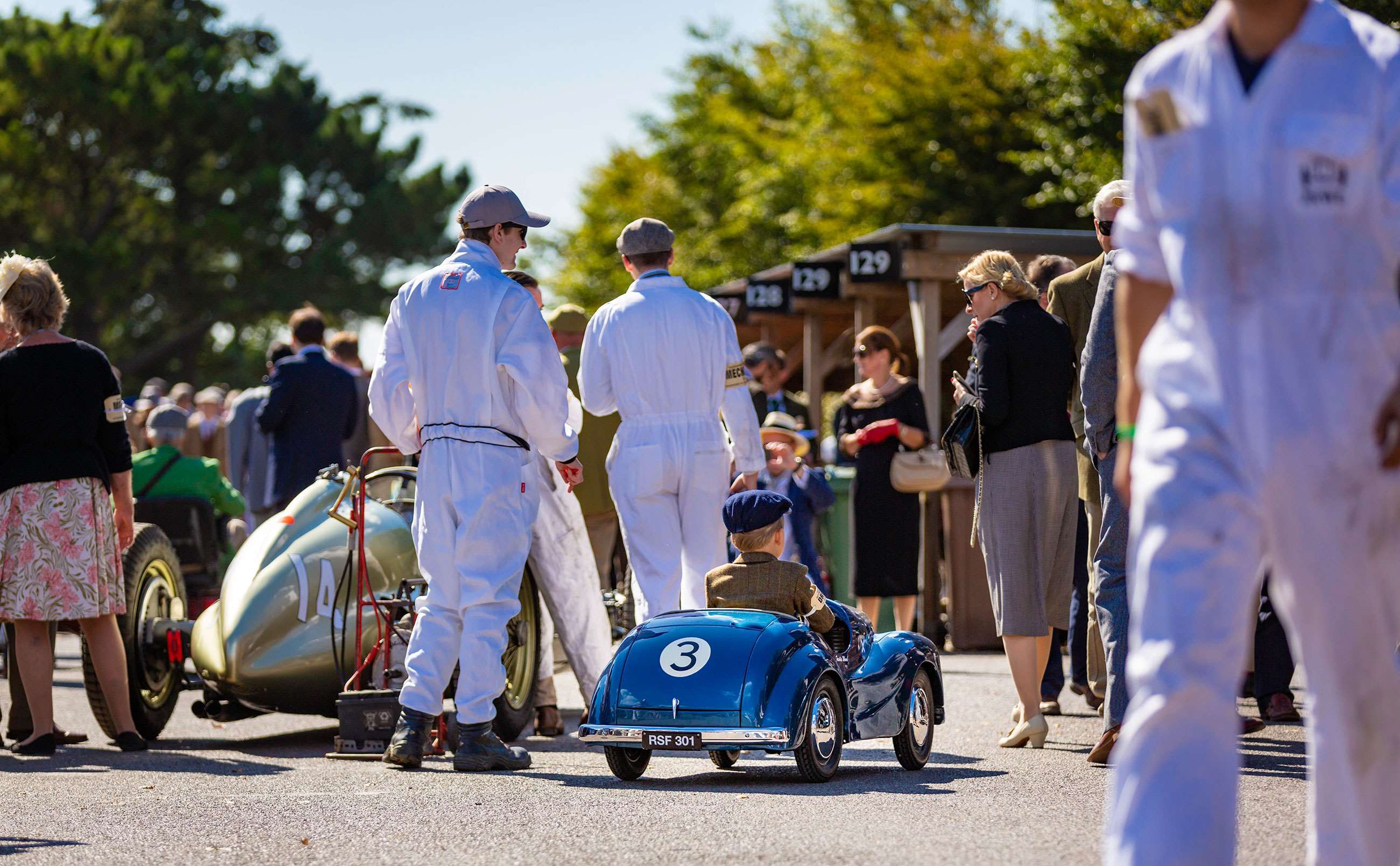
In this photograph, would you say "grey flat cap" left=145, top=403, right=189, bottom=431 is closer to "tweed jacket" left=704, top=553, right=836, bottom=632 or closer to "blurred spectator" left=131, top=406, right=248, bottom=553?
"blurred spectator" left=131, top=406, right=248, bottom=553

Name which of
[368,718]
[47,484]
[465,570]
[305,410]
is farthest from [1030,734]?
[305,410]

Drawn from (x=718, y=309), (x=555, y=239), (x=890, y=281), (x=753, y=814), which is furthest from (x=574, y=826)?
(x=555, y=239)

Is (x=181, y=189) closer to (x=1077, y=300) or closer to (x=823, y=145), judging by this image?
(x=823, y=145)

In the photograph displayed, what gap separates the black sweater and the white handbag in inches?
199

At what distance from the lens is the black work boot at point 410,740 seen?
7430mm

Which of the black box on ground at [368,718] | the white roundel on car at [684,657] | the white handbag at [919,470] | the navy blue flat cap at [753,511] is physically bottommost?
the black box on ground at [368,718]

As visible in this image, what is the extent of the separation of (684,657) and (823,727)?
0.55m

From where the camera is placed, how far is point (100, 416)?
866cm

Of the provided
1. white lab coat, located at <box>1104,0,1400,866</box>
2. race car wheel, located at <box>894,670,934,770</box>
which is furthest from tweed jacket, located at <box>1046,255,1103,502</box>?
white lab coat, located at <box>1104,0,1400,866</box>

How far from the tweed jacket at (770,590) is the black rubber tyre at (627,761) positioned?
0.63 m

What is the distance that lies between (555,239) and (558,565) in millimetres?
54332

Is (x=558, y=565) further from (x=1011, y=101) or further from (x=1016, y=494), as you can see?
(x=1011, y=101)

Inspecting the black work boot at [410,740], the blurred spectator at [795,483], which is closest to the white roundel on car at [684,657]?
the black work boot at [410,740]

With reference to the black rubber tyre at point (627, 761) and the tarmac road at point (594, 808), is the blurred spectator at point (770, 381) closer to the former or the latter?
the tarmac road at point (594, 808)
